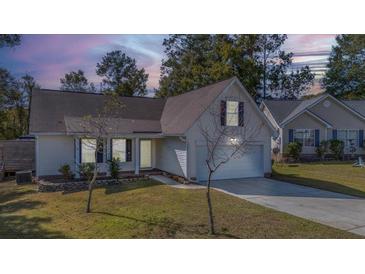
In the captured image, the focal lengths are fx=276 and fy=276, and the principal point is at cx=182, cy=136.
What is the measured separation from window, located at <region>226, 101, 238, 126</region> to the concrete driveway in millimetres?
2846

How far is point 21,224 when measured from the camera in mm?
7875

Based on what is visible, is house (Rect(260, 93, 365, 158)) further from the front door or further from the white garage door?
the front door

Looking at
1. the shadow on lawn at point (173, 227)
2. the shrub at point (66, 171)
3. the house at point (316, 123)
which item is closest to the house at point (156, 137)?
the shrub at point (66, 171)

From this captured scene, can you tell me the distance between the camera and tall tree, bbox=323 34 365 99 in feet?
113

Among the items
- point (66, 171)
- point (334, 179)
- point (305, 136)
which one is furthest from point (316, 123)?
point (66, 171)

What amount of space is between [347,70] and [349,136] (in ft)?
55.7

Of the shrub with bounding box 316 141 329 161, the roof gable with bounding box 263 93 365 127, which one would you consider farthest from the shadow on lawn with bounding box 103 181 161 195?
the shrub with bounding box 316 141 329 161

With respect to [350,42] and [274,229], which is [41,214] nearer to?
[274,229]

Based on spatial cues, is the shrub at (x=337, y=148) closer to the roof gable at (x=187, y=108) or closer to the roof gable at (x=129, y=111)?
the roof gable at (x=129, y=111)

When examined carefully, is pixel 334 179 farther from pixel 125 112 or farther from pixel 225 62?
pixel 225 62

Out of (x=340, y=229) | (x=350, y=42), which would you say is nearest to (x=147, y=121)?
(x=340, y=229)

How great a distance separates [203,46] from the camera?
105 ft

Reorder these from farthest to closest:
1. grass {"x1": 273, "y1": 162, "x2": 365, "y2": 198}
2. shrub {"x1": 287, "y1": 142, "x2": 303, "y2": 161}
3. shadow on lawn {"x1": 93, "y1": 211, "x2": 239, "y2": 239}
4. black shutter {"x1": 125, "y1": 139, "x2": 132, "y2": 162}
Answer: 1. shrub {"x1": 287, "y1": 142, "x2": 303, "y2": 161}
2. black shutter {"x1": 125, "y1": 139, "x2": 132, "y2": 162}
3. grass {"x1": 273, "y1": 162, "x2": 365, "y2": 198}
4. shadow on lawn {"x1": 93, "y1": 211, "x2": 239, "y2": 239}
